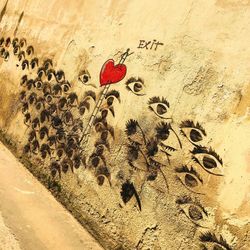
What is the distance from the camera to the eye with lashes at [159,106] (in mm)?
3949

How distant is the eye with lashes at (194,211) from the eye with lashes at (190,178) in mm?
101

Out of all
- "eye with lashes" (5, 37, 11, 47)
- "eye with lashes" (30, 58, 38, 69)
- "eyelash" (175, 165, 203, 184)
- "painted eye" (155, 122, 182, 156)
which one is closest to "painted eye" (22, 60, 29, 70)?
"eye with lashes" (30, 58, 38, 69)

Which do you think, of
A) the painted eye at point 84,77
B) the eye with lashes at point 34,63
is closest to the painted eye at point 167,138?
the painted eye at point 84,77

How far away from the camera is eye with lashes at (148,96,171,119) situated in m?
3.95

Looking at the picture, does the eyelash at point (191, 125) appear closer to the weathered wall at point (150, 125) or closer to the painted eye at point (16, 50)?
the weathered wall at point (150, 125)

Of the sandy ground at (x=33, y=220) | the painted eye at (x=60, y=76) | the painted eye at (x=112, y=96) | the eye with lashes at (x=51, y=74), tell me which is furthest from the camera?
the eye with lashes at (x=51, y=74)

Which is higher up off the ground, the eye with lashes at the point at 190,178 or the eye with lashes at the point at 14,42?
the eye with lashes at the point at 14,42

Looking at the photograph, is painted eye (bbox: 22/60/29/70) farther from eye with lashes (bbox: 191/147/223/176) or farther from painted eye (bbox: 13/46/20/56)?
eye with lashes (bbox: 191/147/223/176)

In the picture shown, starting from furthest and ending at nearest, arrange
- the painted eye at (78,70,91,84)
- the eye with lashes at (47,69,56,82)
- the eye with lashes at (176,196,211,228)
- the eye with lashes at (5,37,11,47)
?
1. the eye with lashes at (5,37,11,47)
2. the eye with lashes at (47,69,56,82)
3. the painted eye at (78,70,91,84)
4. the eye with lashes at (176,196,211,228)

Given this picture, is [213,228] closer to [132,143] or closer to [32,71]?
[132,143]

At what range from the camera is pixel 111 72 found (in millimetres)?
4613

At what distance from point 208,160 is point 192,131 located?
0.34 meters

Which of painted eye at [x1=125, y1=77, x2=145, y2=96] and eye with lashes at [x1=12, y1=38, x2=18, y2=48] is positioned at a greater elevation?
painted eye at [x1=125, y1=77, x2=145, y2=96]

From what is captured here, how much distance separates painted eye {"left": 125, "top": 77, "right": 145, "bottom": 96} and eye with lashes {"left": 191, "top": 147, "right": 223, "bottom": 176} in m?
1.00
